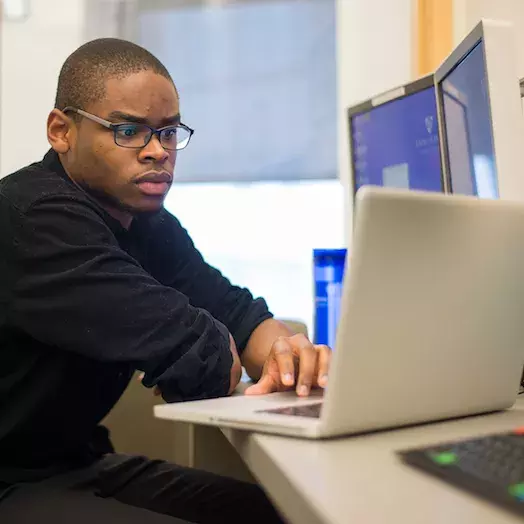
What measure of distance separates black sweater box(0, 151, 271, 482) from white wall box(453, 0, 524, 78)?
103cm

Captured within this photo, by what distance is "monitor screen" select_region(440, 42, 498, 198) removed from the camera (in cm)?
92

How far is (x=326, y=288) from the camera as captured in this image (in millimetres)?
1321

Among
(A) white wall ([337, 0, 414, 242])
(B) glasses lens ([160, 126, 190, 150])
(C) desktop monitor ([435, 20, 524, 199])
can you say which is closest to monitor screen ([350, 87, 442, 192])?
(C) desktop monitor ([435, 20, 524, 199])

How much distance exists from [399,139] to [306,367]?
721 millimetres

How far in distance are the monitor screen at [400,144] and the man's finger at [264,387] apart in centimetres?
60

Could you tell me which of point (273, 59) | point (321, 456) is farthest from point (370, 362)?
point (273, 59)

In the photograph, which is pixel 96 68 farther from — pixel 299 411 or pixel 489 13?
pixel 489 13

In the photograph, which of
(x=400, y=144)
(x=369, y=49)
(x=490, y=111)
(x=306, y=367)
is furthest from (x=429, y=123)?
(x=369, y=49)

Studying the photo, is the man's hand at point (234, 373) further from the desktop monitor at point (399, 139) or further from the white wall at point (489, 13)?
the white wall at point (489, 13)

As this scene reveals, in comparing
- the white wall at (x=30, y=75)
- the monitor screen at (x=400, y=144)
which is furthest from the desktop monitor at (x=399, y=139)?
the white wall at (x=30, y=75)

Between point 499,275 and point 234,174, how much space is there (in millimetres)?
1571

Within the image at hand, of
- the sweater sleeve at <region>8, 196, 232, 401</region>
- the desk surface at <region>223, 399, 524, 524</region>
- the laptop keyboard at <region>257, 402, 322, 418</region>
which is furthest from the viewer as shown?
the sweater sleeve at <region>8, 196, 232, 401</region>

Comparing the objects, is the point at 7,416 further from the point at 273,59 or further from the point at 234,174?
the point at 273,59

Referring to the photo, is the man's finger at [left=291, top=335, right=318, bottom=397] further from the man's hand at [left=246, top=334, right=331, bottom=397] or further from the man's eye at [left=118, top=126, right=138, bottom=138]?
the man's eye at [left=118, top=126, right=138, bottom=138]
